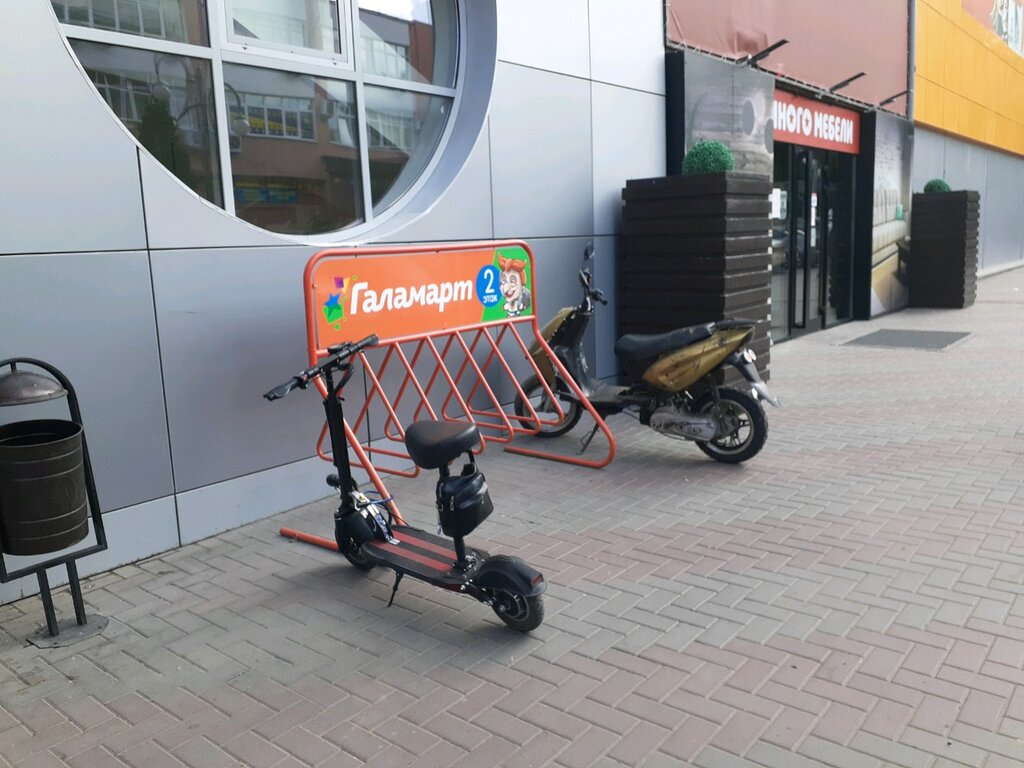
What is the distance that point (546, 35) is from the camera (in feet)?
22.9

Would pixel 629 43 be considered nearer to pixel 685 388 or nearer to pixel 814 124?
pixel 685 388

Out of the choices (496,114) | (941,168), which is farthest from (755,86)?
(941,168)

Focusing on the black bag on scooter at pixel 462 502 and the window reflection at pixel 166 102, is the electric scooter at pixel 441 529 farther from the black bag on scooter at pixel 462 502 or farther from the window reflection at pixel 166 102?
the window reflection at pixel 166 102

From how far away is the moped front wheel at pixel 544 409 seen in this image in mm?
6465

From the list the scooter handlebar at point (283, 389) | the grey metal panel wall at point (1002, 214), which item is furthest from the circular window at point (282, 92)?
the grey metal panel wall at point (1002, 214)

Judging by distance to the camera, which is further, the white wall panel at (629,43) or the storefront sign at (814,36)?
the storefront sign at (814,36)

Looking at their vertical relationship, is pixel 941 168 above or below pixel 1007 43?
below

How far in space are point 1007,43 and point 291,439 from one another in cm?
2332

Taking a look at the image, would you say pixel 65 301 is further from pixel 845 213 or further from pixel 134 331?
pixel 845 213

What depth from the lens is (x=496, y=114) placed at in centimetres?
652

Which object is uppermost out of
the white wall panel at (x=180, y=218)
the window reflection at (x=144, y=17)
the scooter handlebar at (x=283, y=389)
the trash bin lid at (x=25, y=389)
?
the window reflection at (x=144, y=17)

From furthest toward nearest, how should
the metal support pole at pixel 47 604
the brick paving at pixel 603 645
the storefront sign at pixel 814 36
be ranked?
the storefront sign at pixel 814 36 → the metal support pole at pixel 47 604 → the brick paving at pixel 603 645

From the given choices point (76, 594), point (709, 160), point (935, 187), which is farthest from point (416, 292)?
point (935, 187)

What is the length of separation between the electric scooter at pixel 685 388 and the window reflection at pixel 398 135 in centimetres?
151
